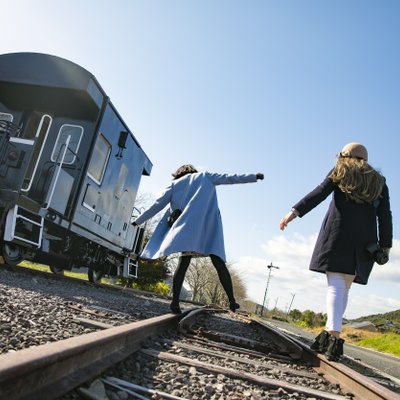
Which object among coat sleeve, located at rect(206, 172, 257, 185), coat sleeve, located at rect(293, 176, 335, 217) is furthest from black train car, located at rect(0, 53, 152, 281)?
coat sleeve, located at rect(293, 176, 335, 217)

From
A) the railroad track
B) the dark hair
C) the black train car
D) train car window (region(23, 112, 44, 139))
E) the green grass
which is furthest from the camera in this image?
the green grass

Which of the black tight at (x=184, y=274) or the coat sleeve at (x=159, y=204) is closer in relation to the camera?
the black tight at (x=184, y=274)

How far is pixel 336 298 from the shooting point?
357 centimetres

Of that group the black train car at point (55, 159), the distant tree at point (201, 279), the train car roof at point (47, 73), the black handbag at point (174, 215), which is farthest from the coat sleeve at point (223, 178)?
the distant tree at point (201, 279)

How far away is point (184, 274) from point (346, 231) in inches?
72.0

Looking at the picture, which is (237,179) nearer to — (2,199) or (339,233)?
(339,233)

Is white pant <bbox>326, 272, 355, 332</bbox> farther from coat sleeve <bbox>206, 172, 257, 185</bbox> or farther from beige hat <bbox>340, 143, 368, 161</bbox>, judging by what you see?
coat sleeve <bbox>206, 172, 257, 185</bbox>

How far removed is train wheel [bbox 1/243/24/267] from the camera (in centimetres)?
679

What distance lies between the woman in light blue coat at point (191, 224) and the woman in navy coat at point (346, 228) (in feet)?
3.49

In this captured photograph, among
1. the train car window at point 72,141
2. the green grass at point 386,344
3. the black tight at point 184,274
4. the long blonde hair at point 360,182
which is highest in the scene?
the train car window at point 72,141

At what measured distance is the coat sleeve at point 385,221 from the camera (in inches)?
146

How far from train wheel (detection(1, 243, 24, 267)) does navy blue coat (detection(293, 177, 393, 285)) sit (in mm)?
5021

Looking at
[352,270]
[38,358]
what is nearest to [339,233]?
[352,270]

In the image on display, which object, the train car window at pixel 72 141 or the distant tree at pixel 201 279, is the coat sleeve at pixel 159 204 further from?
the distant tree at pixel 201 279
